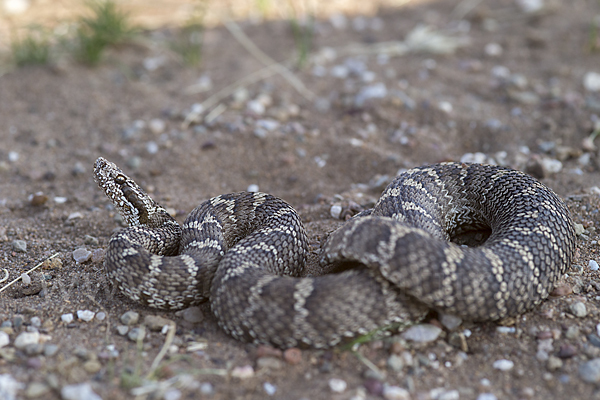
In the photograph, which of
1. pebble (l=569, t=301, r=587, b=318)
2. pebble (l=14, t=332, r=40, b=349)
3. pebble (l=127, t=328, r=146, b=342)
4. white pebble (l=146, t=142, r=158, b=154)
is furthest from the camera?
white pebble (l=146, t=142, r=158, b=154)

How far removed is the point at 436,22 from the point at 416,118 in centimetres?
373

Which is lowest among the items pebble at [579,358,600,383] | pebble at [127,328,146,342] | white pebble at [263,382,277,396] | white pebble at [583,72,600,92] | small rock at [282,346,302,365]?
pebble at [579,358,600,383]

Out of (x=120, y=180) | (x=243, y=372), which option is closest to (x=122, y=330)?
(x=243, y=372)

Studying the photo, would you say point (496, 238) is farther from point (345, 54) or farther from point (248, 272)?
point (345, 54)

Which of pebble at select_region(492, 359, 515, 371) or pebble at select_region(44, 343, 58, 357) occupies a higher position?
pebble at select_region(44, 343, 58, 357)

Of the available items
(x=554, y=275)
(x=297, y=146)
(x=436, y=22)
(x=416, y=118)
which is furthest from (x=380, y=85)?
(x=554, y=275)

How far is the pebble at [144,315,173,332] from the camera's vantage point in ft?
17.0

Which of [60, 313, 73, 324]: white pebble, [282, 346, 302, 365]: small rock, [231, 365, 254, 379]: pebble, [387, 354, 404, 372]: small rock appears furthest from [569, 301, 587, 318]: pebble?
[60, 313, 73, 324]: white pebble

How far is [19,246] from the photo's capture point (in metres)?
6.49

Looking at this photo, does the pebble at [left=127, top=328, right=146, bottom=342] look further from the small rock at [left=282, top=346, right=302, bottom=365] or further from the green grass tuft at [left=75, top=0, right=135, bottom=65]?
the green grass tuft at [left=75, top=0, right=135, bottom=65]

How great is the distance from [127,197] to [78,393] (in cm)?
272

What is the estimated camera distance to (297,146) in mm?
8406

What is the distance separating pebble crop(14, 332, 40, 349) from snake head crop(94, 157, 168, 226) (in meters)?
1.94

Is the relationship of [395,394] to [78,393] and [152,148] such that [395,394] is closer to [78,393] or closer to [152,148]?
[78,393]
